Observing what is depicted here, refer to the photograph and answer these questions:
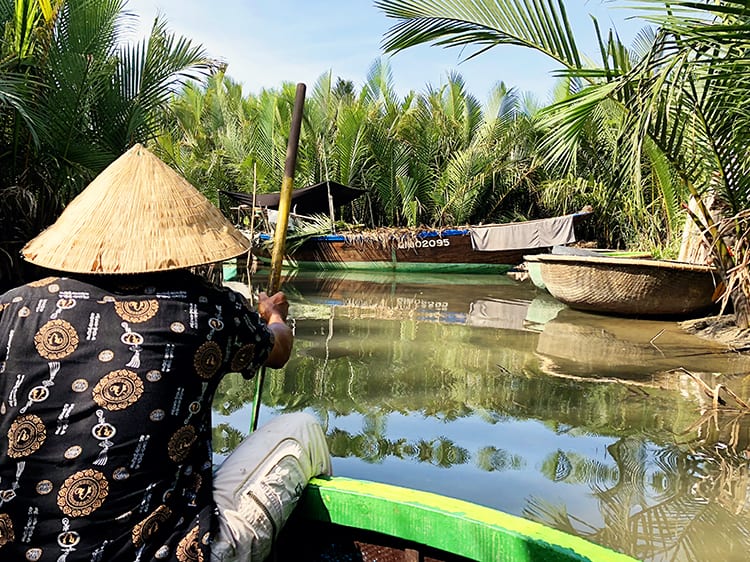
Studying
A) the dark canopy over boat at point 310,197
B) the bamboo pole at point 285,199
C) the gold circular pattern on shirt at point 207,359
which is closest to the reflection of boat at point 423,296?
the dark canopy over boat at point 310,197

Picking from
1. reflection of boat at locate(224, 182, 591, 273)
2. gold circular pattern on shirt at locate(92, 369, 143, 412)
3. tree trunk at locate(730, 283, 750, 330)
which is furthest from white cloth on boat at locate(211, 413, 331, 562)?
reflection of boat at locate(224, 182, 591, 273)

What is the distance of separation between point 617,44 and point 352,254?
28.9 ft

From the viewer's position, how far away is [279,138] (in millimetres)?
14914

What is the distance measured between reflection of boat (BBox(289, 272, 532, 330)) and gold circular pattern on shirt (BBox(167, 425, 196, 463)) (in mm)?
5447

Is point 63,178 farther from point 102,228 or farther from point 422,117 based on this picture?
point 422,117

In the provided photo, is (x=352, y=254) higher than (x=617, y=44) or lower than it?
lower

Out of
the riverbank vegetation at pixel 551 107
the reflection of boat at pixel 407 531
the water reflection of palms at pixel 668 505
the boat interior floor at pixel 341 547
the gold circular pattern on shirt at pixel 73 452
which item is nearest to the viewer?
the gold circular pattern on shirt at pixel 73 452

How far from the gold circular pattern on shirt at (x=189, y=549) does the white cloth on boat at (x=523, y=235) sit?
1085 centimetres

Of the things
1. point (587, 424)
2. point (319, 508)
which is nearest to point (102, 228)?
point (319, 508)

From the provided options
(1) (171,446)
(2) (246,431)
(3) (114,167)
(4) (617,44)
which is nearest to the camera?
(1) (171,446)

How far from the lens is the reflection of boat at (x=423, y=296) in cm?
732

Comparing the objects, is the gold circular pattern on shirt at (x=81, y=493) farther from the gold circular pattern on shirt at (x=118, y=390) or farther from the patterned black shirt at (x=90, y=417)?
the gold circular pattern on shirt at (x=118, y=390)

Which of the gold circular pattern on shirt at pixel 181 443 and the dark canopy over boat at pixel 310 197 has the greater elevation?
the dark canopy over boat at pixel 310 197

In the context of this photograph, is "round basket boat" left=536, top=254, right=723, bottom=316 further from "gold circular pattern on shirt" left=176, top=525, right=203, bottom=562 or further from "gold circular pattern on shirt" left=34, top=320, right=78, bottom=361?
"gold circular pattern on shirt" left=34, top=320, right=78, bottom=361
